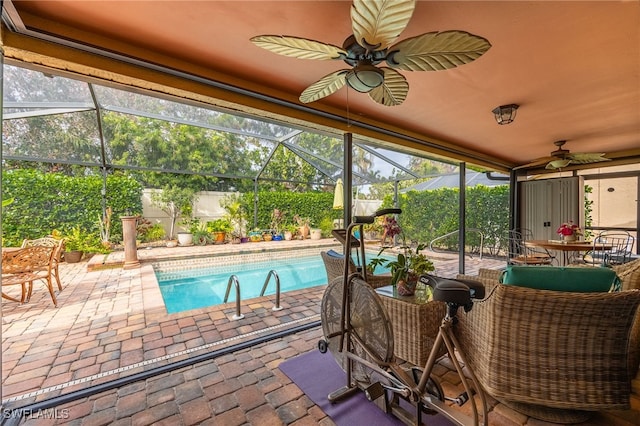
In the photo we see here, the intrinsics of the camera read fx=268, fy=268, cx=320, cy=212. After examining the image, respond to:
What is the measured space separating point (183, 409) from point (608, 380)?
101 inches

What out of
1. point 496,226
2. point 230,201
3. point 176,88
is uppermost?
point 176,88

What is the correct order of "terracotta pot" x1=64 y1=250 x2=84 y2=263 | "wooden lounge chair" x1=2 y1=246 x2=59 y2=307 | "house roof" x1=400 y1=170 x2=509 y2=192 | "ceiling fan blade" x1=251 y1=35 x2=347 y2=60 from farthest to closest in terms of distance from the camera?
1. "house roof" x1=400 y1=170 x2=509 y2=192
2. "terracotta pot" x1=64 y1=250 x2=84 y2=263
3. "wooden lounge chair" x1=2 y1=246 x2=59 y2=307
4. "ceiling fan blade" x1=251 y1=35 x2=347 y2=60

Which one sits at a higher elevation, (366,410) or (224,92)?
(224,92)

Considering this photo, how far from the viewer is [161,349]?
249 cm

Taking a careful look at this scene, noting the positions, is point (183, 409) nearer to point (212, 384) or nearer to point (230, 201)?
point (212, 384)

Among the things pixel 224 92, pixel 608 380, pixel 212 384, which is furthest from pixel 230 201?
pixel 608 380

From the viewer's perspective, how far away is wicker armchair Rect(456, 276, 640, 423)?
4.64 feet

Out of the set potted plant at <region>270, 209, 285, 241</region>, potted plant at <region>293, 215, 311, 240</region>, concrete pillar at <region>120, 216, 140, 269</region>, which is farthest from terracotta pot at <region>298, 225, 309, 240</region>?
concrete pillar at <region>120, 216, 140, 269</region>

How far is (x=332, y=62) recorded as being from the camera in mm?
2283

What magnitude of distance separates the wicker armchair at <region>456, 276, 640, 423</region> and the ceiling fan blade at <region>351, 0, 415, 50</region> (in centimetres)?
150

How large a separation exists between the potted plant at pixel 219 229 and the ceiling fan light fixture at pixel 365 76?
8.38 meters

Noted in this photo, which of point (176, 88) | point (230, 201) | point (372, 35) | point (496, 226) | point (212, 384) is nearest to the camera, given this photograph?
point (372, 35)

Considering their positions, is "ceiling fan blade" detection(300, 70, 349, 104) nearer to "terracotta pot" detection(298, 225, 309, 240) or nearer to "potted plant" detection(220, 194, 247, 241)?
"potted plant" detection(220, 194, 247, 241)

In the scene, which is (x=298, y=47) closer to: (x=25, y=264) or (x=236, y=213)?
(x=25, y=264)
